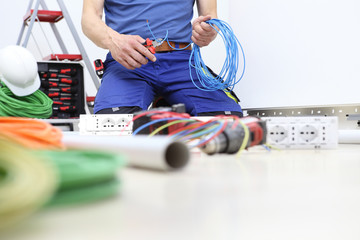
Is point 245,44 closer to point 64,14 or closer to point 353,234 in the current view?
point 64,14

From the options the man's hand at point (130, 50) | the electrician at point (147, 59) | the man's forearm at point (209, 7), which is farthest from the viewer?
the man's forearm at point (209, 7)

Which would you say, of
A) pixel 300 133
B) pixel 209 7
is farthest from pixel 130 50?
pixel 300 133

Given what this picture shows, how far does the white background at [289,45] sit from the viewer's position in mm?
1747

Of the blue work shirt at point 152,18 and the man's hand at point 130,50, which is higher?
the blue work shirt at point 152,18

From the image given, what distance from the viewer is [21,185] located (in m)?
0.20

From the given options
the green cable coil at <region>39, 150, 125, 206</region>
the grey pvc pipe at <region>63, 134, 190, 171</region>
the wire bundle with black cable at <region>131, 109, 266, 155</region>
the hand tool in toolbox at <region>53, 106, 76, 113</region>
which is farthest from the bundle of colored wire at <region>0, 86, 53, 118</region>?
the green cable coil at <region>39, 150, 125, 206</region>

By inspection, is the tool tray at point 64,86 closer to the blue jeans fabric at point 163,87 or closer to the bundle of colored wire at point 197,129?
the blue jeans fabric at point 163,87

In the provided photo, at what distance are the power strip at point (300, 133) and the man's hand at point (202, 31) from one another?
2.69 feet

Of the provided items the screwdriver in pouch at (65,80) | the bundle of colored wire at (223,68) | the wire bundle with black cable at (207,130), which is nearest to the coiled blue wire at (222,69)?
the bundle of colored wire at (223,68)

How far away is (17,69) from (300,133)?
189cm

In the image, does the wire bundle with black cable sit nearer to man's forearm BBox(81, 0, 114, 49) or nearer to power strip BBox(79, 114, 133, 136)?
power strip BBox(79, 114, 133, 136)

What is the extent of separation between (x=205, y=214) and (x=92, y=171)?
0.09m

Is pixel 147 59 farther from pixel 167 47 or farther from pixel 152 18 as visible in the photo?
pixel 152 18

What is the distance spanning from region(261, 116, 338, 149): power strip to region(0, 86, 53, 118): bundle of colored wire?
6.04 feet
